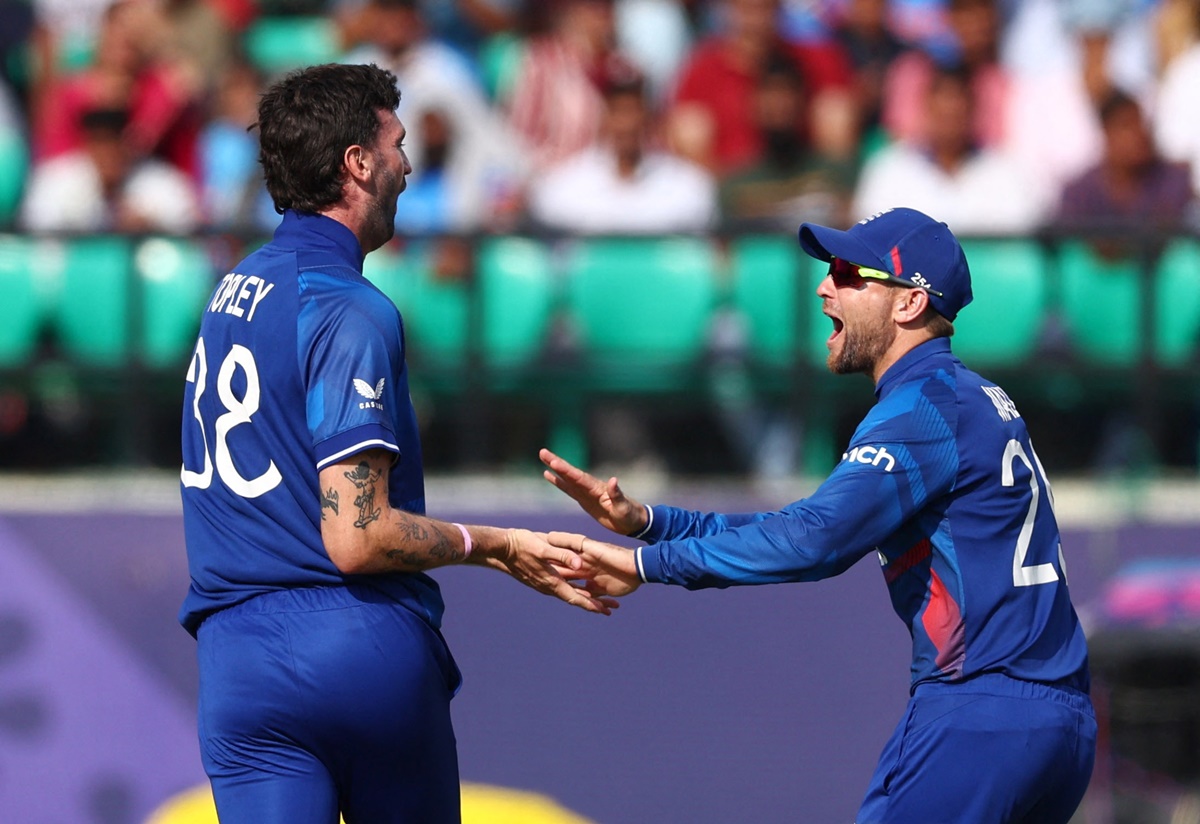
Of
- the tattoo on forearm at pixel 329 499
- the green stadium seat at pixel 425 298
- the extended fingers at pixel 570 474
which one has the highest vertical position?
the green stadium seat at pixel 425 298

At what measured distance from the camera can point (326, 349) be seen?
3355 mm

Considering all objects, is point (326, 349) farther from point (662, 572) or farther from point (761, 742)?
point (761, 742)

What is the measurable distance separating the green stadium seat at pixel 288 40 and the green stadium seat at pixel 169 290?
9.16 ft

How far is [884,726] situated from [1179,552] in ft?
4.22

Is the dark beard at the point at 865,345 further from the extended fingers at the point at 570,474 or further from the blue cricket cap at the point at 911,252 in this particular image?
the extended fingers at the point at 570,474

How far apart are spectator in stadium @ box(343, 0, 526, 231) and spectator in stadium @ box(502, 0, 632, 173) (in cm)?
14

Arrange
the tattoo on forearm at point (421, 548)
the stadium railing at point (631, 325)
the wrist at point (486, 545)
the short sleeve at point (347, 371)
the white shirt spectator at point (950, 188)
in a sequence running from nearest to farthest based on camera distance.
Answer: the short sleeve at point (347, 371) → the tattoo on forearm at point (421, 548) → the wrist at point (486, 545) → the stadium railing at point (631, 325) → the white shirt spectator at point (950, 188)

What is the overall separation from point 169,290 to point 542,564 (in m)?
3.11

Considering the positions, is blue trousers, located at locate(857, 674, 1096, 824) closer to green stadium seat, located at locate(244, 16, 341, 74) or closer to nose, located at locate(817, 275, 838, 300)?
nose, located at locate(817, 275, 838, 300)

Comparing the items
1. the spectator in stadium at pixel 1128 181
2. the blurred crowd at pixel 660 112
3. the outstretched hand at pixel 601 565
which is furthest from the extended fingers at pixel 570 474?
the spectator in stadium at pixel 1128 181

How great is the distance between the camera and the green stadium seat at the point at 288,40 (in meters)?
9.05

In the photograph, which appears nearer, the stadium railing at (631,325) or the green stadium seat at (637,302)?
the stadium railing at (631,325)

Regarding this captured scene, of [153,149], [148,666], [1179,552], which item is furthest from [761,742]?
[153,149]

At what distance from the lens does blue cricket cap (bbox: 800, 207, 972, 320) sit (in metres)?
3.70
